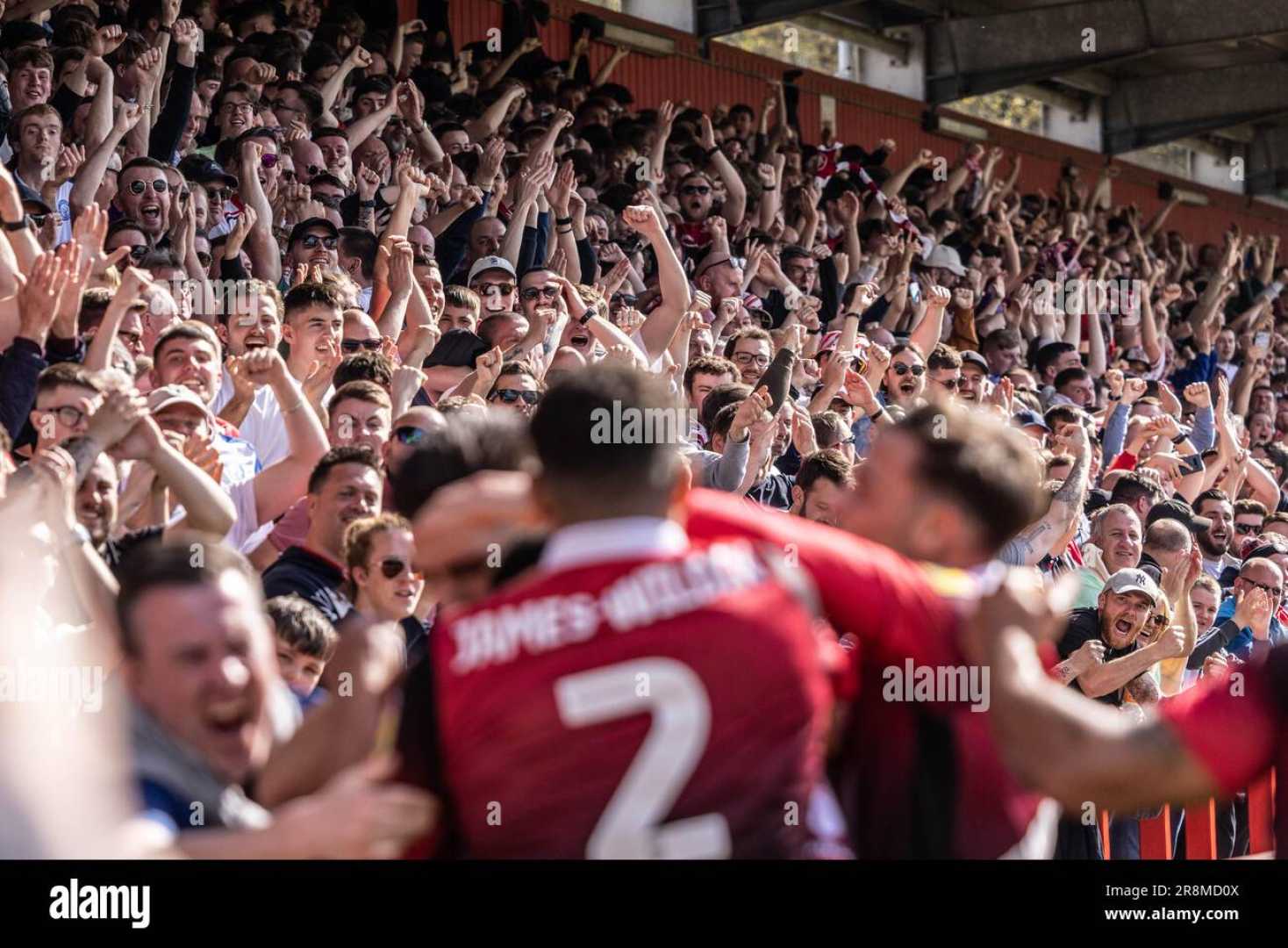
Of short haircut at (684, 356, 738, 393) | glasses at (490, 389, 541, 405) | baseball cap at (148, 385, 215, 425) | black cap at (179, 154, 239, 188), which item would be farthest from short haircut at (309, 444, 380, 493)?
black cap at (179, 154, 239, 188)

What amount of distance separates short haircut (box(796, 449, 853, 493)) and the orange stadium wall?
776 centimetres

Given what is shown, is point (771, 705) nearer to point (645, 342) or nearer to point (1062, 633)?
point (1062, 633)

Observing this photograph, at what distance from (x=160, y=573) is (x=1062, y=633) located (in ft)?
13.8

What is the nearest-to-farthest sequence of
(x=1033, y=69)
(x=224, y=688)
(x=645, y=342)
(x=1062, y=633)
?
(x=224, y=688)
(x=1062, y=633)
(x=645, y=342)
(x=1033, y=69)

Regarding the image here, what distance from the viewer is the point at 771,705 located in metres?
2.38

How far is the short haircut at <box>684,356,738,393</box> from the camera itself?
296 inches

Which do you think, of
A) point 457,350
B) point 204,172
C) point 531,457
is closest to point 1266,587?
point 457,350

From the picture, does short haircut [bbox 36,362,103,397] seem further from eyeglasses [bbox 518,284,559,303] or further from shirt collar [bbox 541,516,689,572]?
eyeglasses [bbox 518,284,559,303]

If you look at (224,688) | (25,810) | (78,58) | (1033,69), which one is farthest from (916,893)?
(1033,69)

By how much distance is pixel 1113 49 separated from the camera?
52.7 ft

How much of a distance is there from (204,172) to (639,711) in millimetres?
5687

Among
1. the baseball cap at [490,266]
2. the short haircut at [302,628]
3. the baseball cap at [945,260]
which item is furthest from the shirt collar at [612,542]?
the baseball cap at [945,260]

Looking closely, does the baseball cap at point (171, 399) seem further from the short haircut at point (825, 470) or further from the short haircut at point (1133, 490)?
the short haircut at point (1133, 490)

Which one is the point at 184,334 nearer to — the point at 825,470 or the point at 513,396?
the point at 513,396
